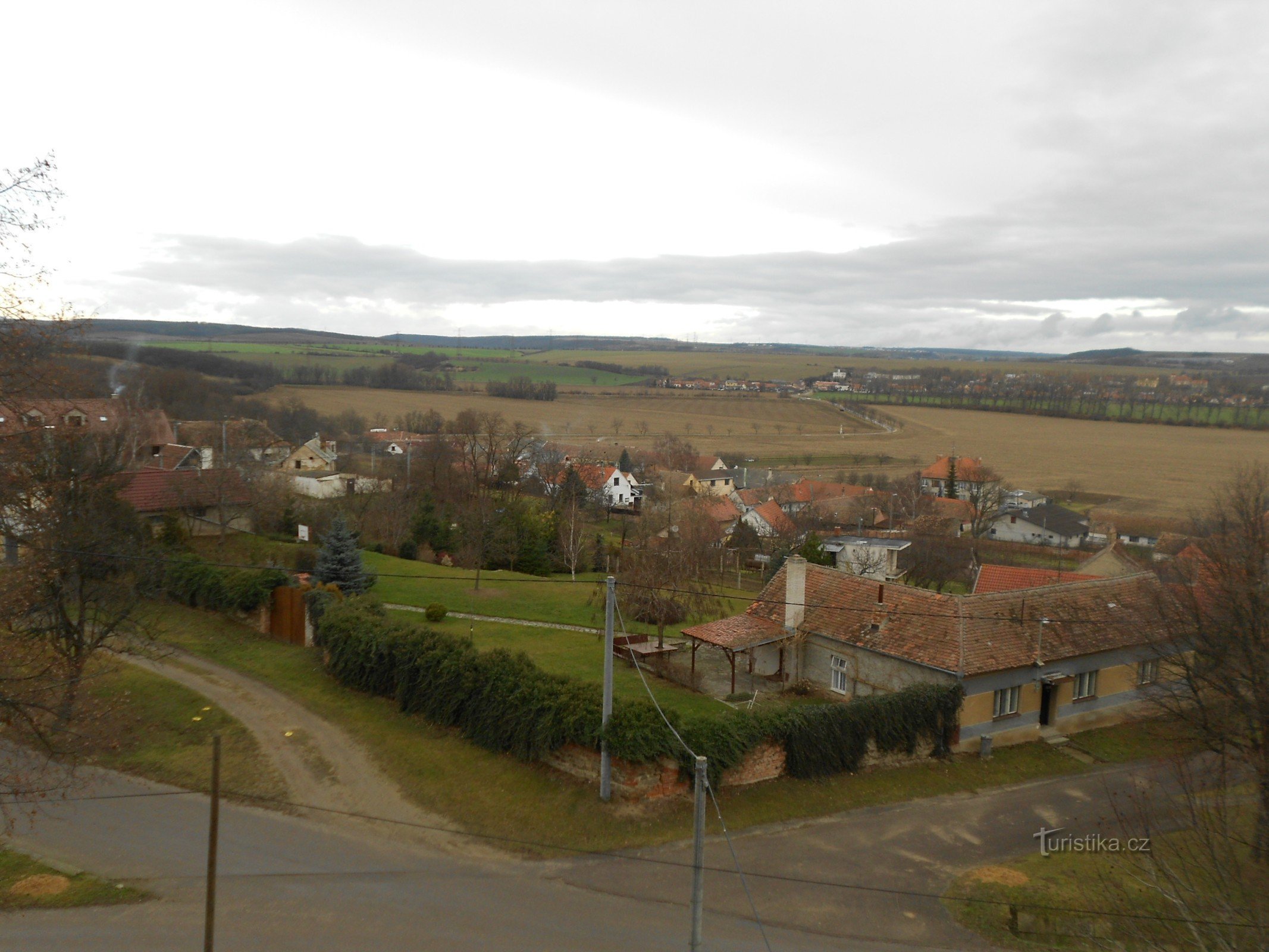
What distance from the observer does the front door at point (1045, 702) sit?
21.5 meters

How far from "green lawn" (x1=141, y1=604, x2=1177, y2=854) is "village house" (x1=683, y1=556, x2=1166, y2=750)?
4.17ft

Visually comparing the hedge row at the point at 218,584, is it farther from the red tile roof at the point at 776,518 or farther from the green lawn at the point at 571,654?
the red tile roof at the point at 776,518

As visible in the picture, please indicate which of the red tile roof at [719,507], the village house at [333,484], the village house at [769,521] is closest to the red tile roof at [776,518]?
the village house at [769,521]

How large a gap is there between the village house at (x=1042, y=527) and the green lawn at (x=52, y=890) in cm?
5397

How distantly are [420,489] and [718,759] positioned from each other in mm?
33180

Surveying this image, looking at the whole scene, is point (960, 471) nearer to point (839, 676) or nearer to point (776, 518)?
point (776, 518)

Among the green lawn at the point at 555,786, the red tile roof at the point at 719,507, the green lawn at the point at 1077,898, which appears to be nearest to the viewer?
the green lawn at the point at 1077,898

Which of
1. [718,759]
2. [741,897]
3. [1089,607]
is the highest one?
[1089,607]

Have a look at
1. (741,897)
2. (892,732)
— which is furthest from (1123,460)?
(741,897)

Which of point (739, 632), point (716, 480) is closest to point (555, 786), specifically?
point (739, 632)

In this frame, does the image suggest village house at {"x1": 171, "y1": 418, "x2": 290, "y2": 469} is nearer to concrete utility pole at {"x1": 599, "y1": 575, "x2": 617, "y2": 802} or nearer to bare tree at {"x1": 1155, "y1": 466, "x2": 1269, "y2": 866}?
concrete utility pole at {"x1": 599, "y1": 575, "x2": 617, "y2": 802}

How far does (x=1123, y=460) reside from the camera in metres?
86.3

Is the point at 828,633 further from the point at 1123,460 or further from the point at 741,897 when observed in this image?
the point at 1123,460

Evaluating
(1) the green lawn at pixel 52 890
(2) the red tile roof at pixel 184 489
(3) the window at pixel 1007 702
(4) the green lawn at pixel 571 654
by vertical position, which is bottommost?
(1) the green lawn at pixel 52 890
